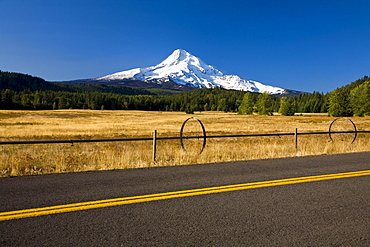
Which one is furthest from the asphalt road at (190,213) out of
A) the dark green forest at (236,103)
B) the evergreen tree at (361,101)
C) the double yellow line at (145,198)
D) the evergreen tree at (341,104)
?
the evergreen tree at (341,104)

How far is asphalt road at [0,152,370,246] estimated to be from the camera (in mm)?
4148

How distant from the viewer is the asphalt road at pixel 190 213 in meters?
4.15

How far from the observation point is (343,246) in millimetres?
3992

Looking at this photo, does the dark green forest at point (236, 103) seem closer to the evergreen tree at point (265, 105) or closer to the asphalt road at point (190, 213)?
the evergreen tree at point (265, 105)

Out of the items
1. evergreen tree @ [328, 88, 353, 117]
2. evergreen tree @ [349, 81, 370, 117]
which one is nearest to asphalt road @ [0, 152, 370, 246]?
evergreen tree @ [349, 81, 370, 117]

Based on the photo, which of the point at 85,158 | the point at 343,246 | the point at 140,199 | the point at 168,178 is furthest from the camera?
the point at 85,158

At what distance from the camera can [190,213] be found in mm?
5156

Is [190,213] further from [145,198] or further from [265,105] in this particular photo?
[265,105]

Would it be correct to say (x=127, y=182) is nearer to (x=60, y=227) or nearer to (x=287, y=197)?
(x=60, y=227)

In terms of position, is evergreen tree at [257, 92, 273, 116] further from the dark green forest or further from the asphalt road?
the asphalt road

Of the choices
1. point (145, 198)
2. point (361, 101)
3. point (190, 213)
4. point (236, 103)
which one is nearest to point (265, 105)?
point (361, 101)

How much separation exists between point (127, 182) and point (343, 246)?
5110 mm

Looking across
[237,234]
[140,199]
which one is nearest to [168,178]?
[140,199]

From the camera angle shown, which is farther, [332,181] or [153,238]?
[332,181]
